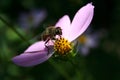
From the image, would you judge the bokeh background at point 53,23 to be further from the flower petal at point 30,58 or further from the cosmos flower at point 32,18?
the flower petal at point 30,58

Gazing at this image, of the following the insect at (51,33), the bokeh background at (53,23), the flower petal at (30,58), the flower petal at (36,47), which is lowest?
the flower petal at (30,58)

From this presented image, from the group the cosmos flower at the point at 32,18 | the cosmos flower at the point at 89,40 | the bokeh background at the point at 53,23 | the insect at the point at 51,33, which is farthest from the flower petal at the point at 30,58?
the cosmos flower at the point at 32,18

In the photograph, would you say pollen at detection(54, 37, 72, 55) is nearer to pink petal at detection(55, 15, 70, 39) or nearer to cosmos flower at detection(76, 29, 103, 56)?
pink petal at detection(55, 15, 70, 39)

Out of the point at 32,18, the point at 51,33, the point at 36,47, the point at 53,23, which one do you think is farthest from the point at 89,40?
the point at 36,47

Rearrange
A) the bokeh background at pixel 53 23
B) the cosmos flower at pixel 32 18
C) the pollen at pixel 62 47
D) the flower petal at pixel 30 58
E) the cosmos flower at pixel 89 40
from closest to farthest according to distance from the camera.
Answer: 1. the flower petal at pixel 30 58
2. the pollen at pixel 62 47
3. the bokeh background at pixel 53 23
4. the cosmos flower at pixel 89 40
5. the cosmos flower at pixel 32 18

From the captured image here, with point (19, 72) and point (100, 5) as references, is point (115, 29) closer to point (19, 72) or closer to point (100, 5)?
point (100, 5)

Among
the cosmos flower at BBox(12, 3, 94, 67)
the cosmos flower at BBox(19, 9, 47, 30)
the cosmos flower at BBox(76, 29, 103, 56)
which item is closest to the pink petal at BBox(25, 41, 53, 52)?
the cosmos flower at BBox(12, 3, 94, 67)

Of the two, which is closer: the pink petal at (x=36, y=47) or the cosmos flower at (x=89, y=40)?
the pink petal at (x=36, y=47)

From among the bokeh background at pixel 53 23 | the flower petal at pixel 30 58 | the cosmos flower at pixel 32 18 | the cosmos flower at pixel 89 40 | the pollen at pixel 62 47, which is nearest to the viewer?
the flower petal at pixel 30 58

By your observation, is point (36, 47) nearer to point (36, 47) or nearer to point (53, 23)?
point (36, 47)
